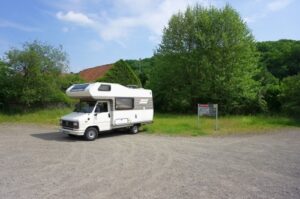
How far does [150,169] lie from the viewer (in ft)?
28.4

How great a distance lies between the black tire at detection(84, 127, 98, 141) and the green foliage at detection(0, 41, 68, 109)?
11.9m

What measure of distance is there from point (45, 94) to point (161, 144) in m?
15.9

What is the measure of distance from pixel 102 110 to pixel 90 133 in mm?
1362

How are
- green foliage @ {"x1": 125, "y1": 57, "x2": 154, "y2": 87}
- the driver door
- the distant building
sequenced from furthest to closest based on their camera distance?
the distant building → green foliage @ {"x1": 125, "y1": 57, "x2": 154, "y2": 87} → the driver door

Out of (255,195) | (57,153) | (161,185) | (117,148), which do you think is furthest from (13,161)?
(255,195)

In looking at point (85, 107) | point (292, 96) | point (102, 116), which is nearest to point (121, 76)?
point (292, 96)

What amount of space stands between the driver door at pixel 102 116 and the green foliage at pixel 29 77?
1163 centimetres

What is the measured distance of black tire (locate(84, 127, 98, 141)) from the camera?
1479cm

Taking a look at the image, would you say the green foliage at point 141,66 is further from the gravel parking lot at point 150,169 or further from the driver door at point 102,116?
the gravel parking lot at point 150,169

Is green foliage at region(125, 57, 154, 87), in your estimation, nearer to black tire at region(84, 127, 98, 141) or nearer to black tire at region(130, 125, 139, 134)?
black tire at region(130, 125, 139, 134)

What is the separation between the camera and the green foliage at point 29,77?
24.6 m

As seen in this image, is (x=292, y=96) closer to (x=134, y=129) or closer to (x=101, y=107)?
(x=134, y=129)

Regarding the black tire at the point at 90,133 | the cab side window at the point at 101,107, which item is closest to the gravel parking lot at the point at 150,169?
the black tire at the point at 90,133

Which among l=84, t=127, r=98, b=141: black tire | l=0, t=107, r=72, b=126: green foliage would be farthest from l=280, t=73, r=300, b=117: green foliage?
l=0, t=107, r=72, b=126: green foliage
